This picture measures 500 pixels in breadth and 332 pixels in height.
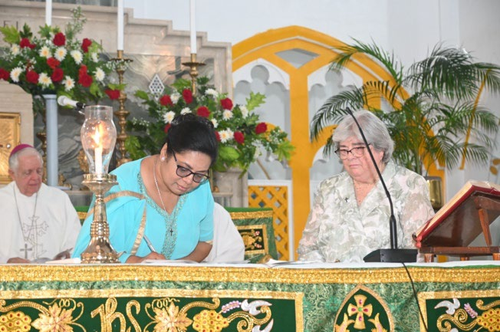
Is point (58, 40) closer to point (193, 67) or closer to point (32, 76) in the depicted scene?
point (32, 76)

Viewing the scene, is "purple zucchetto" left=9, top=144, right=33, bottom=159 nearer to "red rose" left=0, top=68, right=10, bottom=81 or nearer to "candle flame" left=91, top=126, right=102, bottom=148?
"red rose" left=0, top=68, right=10, bottom=81

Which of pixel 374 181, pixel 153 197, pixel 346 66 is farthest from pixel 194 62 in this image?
pixel 346 66

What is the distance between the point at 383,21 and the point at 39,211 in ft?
18.0

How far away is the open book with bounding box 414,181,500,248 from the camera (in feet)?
11.5

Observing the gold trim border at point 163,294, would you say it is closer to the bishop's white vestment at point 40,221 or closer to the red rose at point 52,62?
the bishop's white vestment at point 40,221

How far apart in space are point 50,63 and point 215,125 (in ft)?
4.36

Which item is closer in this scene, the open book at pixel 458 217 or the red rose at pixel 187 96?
the open book at pixel 458 217

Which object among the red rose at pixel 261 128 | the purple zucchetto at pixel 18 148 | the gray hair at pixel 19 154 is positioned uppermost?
the red rose at pixel 261 128

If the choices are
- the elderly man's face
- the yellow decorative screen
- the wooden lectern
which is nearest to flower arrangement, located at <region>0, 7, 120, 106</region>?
the elderly man's face

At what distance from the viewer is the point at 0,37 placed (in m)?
7.31

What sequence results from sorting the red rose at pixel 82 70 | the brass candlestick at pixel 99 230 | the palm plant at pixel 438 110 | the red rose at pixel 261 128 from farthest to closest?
the palm plant at pixel 438 110
the red rose at pixel 261 128
the red rose at pixel 82 70
the brass candlestick at pixel 99 230

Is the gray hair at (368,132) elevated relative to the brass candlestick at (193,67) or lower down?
lower down

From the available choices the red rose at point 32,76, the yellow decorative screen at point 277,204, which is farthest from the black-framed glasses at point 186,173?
the yellow decorative screen at point 277,204

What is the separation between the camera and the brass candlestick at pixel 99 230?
Answer: 2.97 metres
